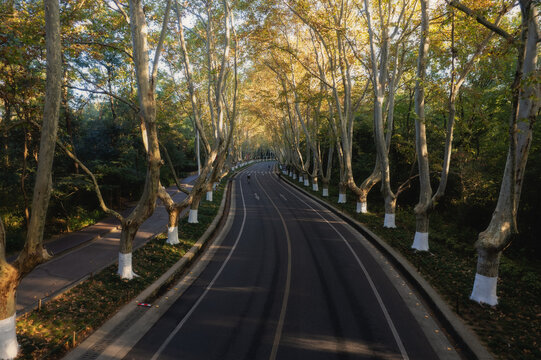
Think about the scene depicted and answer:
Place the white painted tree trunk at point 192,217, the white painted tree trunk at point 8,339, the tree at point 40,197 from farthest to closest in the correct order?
1. the white painted tree trunk at point 192,217
2. the white painted tree trunk at point 8,339
3. the tree at point 40,197

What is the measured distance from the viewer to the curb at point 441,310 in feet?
18.1

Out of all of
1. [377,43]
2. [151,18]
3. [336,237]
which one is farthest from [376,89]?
[151,18]

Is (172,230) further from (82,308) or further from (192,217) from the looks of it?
(82,308)

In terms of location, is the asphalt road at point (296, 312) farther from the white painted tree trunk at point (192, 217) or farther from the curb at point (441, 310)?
the white painted tree trunk at point (192, 217)

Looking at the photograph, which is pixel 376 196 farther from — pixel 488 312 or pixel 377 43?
pixel 488 312

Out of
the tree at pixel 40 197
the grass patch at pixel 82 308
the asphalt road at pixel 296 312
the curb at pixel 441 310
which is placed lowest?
the grass patch at pixel 82 308

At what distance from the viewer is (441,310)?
687 centimetres

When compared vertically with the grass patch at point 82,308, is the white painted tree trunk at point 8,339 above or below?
above

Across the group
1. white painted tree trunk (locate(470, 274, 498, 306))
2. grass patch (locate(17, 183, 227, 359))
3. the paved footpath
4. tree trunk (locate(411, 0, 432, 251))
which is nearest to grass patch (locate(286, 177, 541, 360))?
white painted tree trunk (locate(470, 274, 498, 306))

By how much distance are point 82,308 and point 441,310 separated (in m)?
9.03

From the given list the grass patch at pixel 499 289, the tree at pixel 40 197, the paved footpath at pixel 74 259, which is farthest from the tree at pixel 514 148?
the paved footpath at pixel 74 259

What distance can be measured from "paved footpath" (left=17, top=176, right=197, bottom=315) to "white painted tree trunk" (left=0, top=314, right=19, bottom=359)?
208 cm

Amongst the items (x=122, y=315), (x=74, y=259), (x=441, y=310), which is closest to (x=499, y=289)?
(x=441, y=310)

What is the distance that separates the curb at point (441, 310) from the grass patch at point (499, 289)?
0.18 metres
